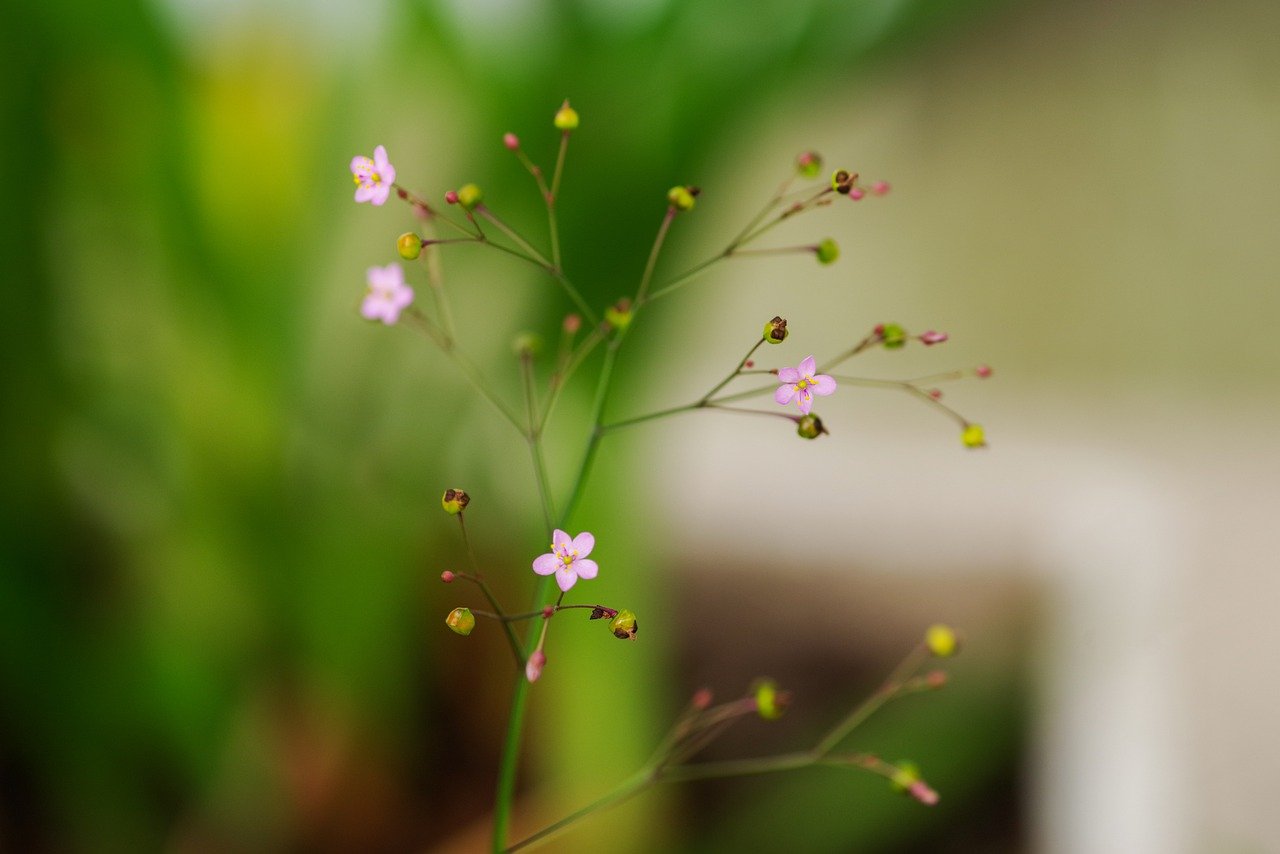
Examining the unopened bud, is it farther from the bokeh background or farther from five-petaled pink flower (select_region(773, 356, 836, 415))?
the bokeh background

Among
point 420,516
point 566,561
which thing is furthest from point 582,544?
point 420,516

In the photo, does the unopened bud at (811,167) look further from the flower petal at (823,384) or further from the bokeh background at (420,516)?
the bokeh background at (420,516)

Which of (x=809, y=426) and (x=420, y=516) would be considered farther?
(x=420, y=516)

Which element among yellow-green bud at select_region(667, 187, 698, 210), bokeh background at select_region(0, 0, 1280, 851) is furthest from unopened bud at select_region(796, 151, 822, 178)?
bokeh background at select_region(0, 0, 1280, 851)

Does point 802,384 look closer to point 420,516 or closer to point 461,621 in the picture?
point 461,621

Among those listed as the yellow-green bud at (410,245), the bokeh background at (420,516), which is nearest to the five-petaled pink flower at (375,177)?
the yellow-green bud at (410,245)

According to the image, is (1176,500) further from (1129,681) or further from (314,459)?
(314,459)
